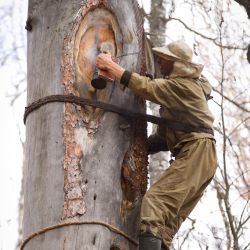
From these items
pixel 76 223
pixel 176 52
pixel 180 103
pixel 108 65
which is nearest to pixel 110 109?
pixel 108 65

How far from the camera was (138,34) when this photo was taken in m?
3.83

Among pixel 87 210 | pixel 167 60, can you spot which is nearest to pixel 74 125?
pixel 87 210

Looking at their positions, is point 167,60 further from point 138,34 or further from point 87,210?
point 87,210

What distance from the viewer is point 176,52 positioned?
4.09 m

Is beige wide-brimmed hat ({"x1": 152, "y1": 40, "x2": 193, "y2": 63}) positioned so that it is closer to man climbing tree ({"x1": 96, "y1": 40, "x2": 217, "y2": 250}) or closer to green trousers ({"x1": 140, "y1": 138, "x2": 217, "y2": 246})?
man climbing tree ({"x1": 96, "y1": 40, "x2": 217, "y2": 250})

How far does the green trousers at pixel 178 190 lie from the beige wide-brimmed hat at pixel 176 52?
1.82 feet

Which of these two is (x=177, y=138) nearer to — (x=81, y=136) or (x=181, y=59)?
(x=181, y=59)

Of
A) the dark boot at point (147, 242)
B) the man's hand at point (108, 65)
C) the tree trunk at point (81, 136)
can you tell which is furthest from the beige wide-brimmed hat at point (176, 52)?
the dark boot at point (147, 242)

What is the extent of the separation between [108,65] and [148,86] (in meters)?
0.27

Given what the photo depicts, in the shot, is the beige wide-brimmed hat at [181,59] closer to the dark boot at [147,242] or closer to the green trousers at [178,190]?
the green trousers at [178,190]

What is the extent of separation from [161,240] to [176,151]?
1.93 feet

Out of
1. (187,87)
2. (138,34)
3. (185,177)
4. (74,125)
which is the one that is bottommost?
(185,177)

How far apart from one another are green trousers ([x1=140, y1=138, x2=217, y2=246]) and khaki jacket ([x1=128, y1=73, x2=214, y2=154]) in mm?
87

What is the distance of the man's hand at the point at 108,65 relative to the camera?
11.6ft
